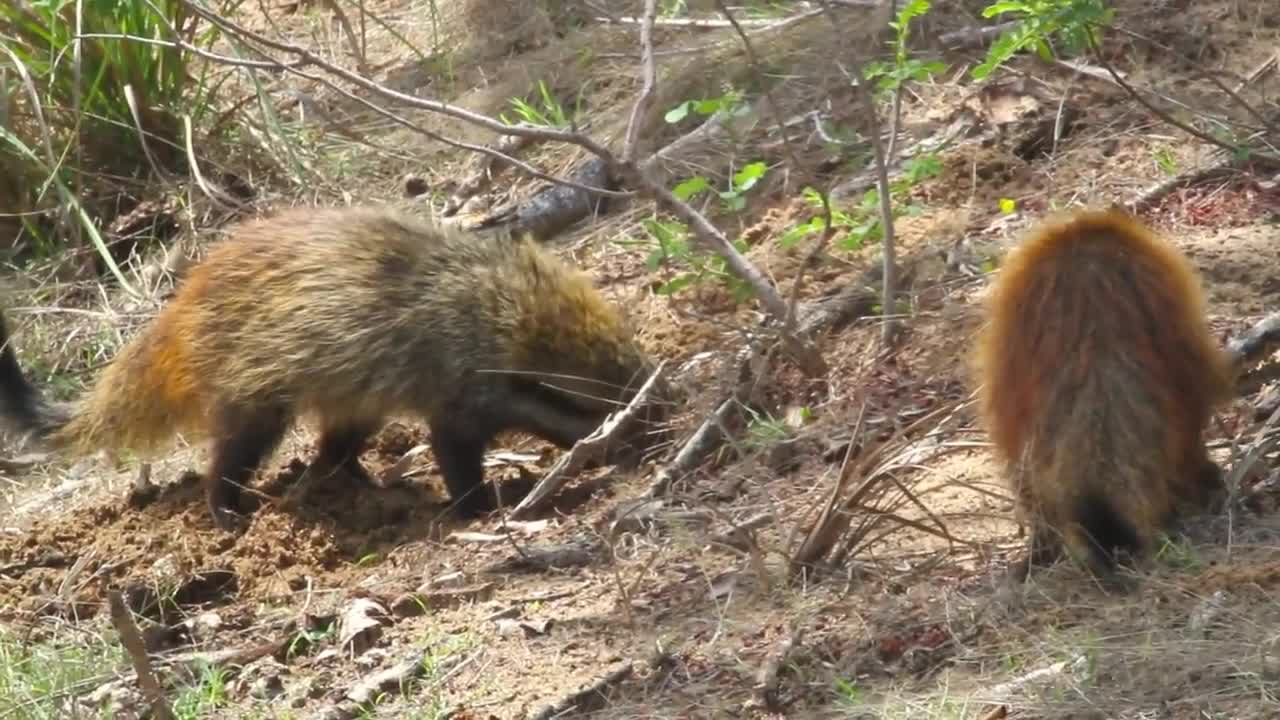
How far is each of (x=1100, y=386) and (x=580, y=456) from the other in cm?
210

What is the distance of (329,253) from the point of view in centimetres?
609

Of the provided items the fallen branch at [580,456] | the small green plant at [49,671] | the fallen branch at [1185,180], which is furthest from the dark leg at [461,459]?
the fallen branch at [1185,180]

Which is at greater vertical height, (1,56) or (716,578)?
(1,56)

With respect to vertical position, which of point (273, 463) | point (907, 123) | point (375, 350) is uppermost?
point (907, 123)

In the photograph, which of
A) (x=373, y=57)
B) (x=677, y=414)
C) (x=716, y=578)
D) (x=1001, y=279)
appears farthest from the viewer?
(x=373, y=57)

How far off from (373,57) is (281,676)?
5406mm

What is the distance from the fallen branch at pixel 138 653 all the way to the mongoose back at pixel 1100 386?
6.58ft

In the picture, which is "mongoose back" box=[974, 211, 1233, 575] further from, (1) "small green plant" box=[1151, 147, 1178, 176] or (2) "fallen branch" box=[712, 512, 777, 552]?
(1) "small green plant" box=[1151, 147, 1178, 176]

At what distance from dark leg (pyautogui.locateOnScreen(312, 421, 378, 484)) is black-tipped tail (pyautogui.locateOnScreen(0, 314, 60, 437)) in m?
0.93

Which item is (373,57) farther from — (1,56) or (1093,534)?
(1093,534)

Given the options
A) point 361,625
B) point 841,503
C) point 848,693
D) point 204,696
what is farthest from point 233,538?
point 848,693

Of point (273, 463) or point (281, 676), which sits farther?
point (273, 463)

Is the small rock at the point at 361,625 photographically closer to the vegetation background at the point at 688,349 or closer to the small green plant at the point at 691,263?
the vegetation background at the point at 688,349

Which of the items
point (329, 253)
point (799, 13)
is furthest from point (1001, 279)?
point (799, 13)
